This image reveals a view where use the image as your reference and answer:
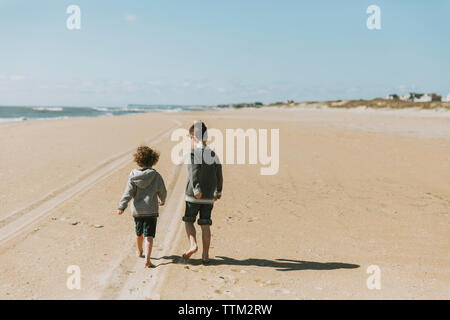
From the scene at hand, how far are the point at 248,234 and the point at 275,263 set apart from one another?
1240 mm

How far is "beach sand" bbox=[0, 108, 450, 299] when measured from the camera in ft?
14.1

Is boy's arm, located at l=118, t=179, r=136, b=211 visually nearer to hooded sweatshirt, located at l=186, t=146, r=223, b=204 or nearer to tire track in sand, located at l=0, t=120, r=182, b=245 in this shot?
hooded sweatshirt, located at l=186, t=146, r=223, b=204

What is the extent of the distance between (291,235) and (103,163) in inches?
329

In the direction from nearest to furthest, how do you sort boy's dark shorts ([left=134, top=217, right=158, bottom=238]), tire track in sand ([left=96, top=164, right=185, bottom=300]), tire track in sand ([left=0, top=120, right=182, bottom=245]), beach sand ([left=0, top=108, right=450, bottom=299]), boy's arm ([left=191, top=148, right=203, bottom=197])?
tire track in sand ([left=96, top=164, right=185, bottom=300]), beach sand ([left=0, top=108, right=450, bottom=299]), boy's arm ([left=191, top=148, right=203, bottom=197]), boy's dark shorts ([left=134, top=217, right=158, bottom=238]), tire track in sand ([left=0, top=120, right=182, bottom=245])

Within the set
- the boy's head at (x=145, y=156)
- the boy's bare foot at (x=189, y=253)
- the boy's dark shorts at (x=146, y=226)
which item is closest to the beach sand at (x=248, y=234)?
the boy's bare foot at (x=189, y=253)

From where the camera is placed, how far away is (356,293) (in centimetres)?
418

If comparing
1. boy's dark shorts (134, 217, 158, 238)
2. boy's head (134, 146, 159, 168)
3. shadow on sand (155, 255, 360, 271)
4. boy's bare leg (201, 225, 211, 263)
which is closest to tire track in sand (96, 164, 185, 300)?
shadow on sand (155, 255, 360, 271)

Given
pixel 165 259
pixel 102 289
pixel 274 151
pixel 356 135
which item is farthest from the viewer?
pixel 356 135

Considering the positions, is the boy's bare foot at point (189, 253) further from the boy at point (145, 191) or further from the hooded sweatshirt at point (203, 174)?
the hooded sweatshirt at point (203, 174)

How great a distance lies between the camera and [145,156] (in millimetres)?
4883

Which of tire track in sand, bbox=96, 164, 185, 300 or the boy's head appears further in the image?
the boy's head

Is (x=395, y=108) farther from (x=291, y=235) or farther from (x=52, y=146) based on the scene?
(x=291, y=235)

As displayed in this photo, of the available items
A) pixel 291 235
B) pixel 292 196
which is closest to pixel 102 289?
pixel 291 235

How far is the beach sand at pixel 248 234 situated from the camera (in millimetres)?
4289
